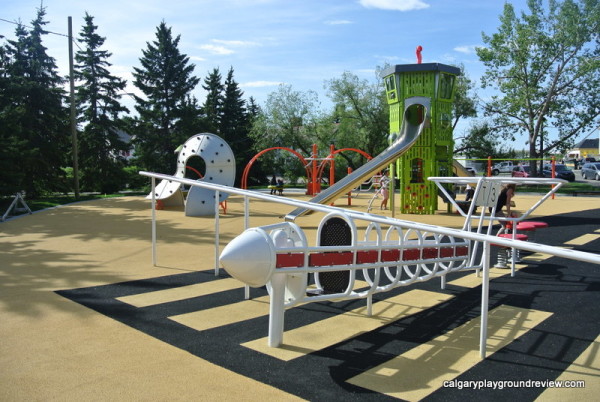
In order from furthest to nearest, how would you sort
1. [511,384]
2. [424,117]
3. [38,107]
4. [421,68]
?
[38,107]
[424,117]
[421,68]
[511,384]

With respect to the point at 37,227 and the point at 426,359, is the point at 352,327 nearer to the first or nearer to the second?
the point at 426,359

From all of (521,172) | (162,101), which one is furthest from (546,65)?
(162,101)

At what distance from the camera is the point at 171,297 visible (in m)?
6.39

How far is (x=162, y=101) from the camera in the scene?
3428cm

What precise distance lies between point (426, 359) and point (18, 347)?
3.89m

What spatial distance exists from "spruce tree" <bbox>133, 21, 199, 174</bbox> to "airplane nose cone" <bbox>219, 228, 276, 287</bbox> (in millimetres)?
30439

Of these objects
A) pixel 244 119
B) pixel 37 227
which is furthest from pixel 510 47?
pixel 37 227

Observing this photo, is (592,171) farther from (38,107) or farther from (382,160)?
(38,107)

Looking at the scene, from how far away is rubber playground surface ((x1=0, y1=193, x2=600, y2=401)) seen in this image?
3.76 m

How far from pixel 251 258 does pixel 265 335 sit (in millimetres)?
1228

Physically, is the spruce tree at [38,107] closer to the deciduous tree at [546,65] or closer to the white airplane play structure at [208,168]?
the white airplane play structure at [208,168]

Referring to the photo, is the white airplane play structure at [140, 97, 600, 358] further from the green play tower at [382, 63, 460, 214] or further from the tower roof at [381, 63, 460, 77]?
the tower roof at [381, 63, 460, 77]

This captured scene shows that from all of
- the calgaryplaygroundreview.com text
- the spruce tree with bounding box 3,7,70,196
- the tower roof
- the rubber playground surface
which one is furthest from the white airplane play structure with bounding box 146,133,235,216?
the calgaryplaygroundreview.com text

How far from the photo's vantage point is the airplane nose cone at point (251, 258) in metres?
4.14
